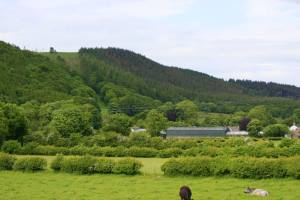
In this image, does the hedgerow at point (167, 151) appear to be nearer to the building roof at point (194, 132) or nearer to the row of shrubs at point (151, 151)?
the row of shrubs at point (151, 151)

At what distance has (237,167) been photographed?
37.8 metres

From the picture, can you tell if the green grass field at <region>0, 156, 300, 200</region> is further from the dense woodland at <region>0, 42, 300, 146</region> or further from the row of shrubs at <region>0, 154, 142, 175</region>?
the dense woodland at <region>0, 42, 300, 146</region>

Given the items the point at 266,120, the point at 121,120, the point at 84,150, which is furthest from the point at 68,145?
the point at 266,120

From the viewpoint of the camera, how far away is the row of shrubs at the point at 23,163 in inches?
1713

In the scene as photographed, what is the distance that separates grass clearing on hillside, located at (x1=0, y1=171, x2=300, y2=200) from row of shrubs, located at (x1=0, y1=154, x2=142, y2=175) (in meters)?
0.92

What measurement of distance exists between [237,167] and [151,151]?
21429 millimetres

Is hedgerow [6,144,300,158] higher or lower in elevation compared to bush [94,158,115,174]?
higher

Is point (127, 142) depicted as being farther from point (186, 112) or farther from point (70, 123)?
point (186, 112)

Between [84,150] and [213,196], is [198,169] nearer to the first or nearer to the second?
[213,196]

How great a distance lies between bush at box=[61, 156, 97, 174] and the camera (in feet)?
136

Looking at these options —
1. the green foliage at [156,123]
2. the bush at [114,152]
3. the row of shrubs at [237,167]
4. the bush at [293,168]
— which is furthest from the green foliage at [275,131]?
the bush at [293,168]

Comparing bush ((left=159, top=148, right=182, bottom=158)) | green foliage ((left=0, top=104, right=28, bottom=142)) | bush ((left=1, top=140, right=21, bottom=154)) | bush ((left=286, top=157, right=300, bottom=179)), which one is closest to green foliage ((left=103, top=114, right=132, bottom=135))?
green foliage ((left=0, top=104, right=28, bottom=142))

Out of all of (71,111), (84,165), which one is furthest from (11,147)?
(71,111)

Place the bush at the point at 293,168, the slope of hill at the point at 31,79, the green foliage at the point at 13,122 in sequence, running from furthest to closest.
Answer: the slope of hill at the point at 31,79, the green foliage at the point at 13,122, the bush at the point at 293,168
